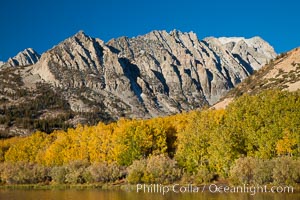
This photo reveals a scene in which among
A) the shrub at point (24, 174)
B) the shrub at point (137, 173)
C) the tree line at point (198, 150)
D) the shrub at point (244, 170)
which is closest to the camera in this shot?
the shrub at point (244, 170)

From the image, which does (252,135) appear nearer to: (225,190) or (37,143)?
(225,190)

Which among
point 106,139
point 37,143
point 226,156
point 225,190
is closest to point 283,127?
point 226,156

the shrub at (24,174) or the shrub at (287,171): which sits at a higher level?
the shrub at (287,171)

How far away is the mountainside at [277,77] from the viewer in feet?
494

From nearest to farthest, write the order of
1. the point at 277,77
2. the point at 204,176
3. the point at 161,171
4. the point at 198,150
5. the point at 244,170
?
the point at 244,170
the point at 204,176
the point at 161,171
the point at 198,150
the point at 277,77

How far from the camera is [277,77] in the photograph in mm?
162875

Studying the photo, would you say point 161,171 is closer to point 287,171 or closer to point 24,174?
point 287,171

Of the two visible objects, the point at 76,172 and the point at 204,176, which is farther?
the point at 76,172

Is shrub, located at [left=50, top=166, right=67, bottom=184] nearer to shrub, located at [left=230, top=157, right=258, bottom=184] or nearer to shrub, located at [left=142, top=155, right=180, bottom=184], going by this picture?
shrub, located at [left=142, top=155, right=180, bottom=184]

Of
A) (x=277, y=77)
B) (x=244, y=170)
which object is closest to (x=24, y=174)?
(x=244, y=170)

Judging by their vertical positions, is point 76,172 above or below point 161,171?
below

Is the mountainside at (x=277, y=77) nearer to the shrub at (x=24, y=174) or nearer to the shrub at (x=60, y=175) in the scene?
the shrub at (x=60, y=175)

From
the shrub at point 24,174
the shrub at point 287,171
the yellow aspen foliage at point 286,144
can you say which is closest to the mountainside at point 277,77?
the yellow aspen foliage at point 286,144

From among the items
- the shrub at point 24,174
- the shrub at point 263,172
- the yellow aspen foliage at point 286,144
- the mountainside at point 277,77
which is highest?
the mountainside at point 277,77
